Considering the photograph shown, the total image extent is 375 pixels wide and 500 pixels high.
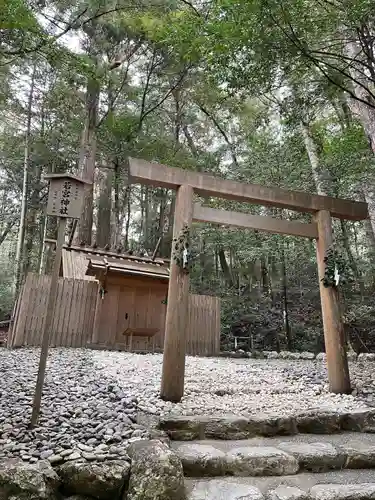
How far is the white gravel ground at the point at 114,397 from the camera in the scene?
260 cm

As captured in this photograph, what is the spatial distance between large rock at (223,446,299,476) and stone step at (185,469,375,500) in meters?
0.05

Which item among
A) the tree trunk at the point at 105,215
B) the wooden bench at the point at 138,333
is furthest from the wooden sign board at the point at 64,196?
the tree trunk at the point at 105,215

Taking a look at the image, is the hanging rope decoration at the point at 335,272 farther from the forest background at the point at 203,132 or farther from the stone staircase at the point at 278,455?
the stone staircase at the point at 278,455

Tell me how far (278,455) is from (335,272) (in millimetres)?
2917

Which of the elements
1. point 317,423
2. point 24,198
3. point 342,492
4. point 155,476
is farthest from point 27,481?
point 24,198

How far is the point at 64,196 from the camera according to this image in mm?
3689

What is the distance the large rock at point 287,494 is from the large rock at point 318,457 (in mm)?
414

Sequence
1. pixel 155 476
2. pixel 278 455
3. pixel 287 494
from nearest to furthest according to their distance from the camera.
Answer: pixel 155 476 → pixel 287 494 → pixel 278 455

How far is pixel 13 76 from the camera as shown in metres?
13.1

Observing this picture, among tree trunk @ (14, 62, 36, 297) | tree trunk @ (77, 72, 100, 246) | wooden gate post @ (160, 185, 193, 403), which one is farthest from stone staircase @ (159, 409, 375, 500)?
tree trunk @ (14, 62, 36, 297)

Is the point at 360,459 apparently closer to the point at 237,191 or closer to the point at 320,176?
the point at 237,191

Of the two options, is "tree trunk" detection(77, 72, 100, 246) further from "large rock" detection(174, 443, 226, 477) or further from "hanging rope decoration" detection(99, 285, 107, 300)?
"large rock" detection(174, 443, 226, 477)

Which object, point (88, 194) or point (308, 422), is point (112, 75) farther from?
point (308, 422)

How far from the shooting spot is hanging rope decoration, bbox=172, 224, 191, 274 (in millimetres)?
4352
